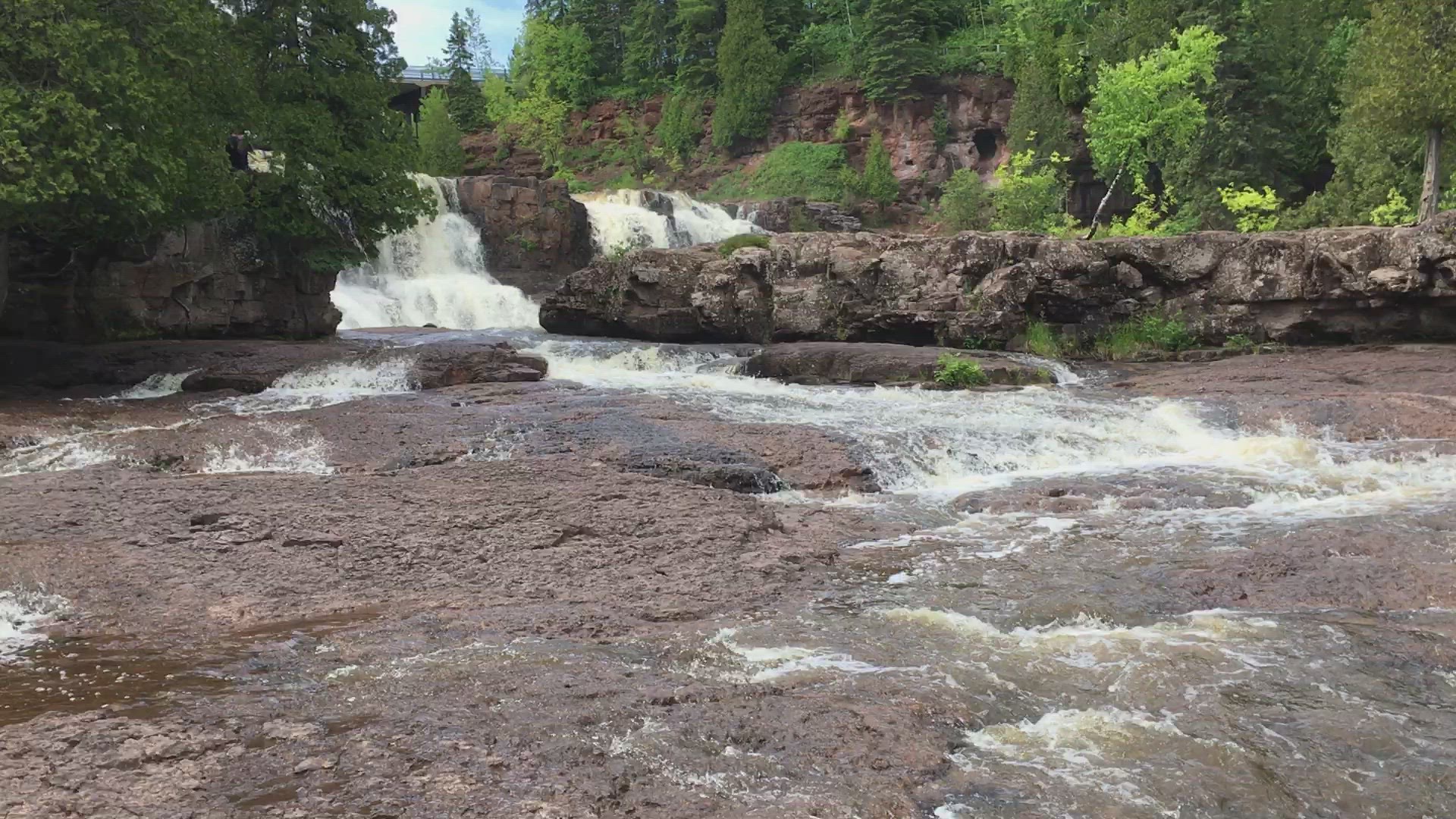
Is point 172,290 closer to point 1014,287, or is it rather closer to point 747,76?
point 1014,287

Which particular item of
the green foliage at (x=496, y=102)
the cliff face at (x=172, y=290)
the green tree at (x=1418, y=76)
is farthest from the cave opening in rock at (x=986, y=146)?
the cliff face at (x=172, y=290)

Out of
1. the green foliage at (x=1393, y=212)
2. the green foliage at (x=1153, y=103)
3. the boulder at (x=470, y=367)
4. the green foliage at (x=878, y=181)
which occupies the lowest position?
the boulder at (x=470, y=367)

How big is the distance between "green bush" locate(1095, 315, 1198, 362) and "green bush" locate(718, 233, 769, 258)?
706 cm

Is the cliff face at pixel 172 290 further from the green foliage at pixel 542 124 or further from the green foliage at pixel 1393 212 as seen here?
the green foliage at pixel 542 124

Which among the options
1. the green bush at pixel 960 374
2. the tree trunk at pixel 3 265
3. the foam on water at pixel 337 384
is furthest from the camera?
the green bush at pixel 960 374

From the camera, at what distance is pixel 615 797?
3.50m

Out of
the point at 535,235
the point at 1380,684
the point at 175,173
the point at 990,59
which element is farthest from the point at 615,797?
the point at 990,59

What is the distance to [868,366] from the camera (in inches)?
659

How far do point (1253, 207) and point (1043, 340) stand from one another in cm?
1580

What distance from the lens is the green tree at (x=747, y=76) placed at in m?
50.2

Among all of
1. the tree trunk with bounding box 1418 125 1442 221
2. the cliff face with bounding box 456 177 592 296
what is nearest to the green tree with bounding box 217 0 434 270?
the cliff face with bounding box 456 177 592 296

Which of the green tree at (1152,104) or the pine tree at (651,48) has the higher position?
the pine tree at (651,48)

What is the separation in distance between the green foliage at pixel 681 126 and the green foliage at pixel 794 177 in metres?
4.04

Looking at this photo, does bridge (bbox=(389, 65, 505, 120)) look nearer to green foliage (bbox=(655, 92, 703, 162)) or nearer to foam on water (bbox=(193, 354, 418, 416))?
green foliage (bbox=(655, 92, 703, 162))
